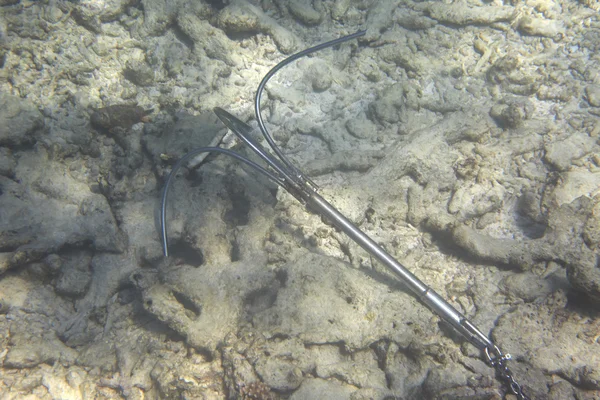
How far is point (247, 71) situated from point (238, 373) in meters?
2.81

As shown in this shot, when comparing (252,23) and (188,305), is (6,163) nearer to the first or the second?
(188,305)

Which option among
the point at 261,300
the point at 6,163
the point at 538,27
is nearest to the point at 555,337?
the point at 261,300

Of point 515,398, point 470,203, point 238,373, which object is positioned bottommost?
point 238,373

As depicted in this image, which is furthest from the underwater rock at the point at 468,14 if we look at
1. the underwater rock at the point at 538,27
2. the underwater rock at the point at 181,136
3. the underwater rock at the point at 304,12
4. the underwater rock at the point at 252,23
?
the underwater rock at the point at 181,136

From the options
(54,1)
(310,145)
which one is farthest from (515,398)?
(54,1)

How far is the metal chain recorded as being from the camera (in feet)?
5.46

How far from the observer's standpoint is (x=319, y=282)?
1972mm

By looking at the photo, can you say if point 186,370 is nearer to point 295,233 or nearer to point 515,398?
point 295,233

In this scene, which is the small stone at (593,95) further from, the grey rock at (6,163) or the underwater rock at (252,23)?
the grey rock at (6,163)

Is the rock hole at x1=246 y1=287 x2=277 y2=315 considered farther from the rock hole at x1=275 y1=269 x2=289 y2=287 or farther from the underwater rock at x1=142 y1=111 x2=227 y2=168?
the underwater rock at x1=142 y1=111 x2=227 y2=168

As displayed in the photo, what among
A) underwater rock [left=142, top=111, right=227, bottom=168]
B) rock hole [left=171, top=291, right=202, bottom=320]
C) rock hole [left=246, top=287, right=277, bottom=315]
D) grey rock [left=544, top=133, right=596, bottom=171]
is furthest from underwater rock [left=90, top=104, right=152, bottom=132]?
grey rock [left=544, top=133, right=596, bottom=171]

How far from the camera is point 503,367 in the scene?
177cm

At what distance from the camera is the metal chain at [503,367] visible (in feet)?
5.46

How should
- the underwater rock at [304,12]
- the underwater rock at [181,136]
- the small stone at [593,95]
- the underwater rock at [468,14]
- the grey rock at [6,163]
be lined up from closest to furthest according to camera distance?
the grey rock at [6,163], the underwater rock at [181,136], the small stone at [593,95], the underwater rock at [304,12], the underwater rock at [468,14]
